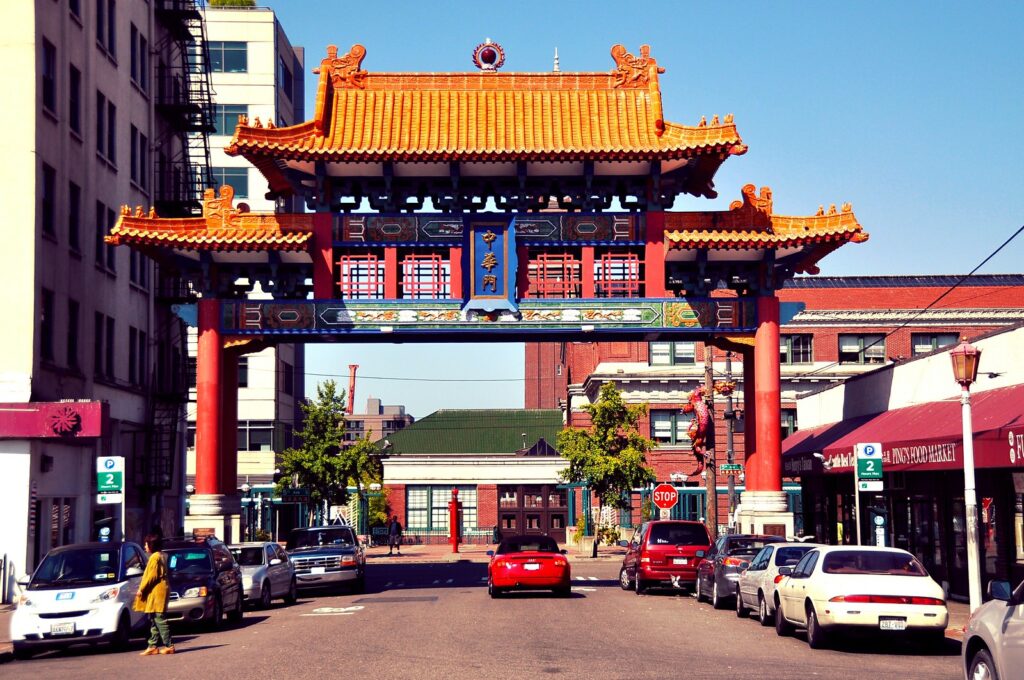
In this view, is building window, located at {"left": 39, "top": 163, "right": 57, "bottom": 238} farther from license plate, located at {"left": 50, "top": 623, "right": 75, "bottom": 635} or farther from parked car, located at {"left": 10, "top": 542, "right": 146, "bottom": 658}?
license plate, located at {"left": 50, "top": 623, "right": 75, "bottom": 635}

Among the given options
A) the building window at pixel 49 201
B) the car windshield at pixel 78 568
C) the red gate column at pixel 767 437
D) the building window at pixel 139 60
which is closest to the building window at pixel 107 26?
the building window at pixel 139 60

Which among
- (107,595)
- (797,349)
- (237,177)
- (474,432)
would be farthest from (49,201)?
(474,432)

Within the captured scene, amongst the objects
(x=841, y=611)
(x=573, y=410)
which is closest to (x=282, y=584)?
(x=841, y=611)

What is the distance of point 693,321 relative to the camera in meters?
33.8

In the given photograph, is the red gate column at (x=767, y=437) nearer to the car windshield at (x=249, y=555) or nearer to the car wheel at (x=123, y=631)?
the car windshield at (x=249, y=555)

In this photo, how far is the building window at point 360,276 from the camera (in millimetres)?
34469

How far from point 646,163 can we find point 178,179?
67.5 feet

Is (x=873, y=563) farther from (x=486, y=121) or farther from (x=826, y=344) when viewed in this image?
(x=826, y=344)

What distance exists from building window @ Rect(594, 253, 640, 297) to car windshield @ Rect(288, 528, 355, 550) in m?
10.1

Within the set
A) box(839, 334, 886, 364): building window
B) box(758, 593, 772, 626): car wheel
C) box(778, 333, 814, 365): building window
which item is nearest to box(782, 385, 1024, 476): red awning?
box(758, 593, 772, 626): car wheel

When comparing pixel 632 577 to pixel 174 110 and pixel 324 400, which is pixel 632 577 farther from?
pixel 324 400

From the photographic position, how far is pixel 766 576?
23.6 metres

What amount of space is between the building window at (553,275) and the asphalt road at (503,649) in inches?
324

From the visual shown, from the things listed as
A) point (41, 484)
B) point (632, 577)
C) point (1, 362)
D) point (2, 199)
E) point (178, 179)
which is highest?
point (178, 179)
